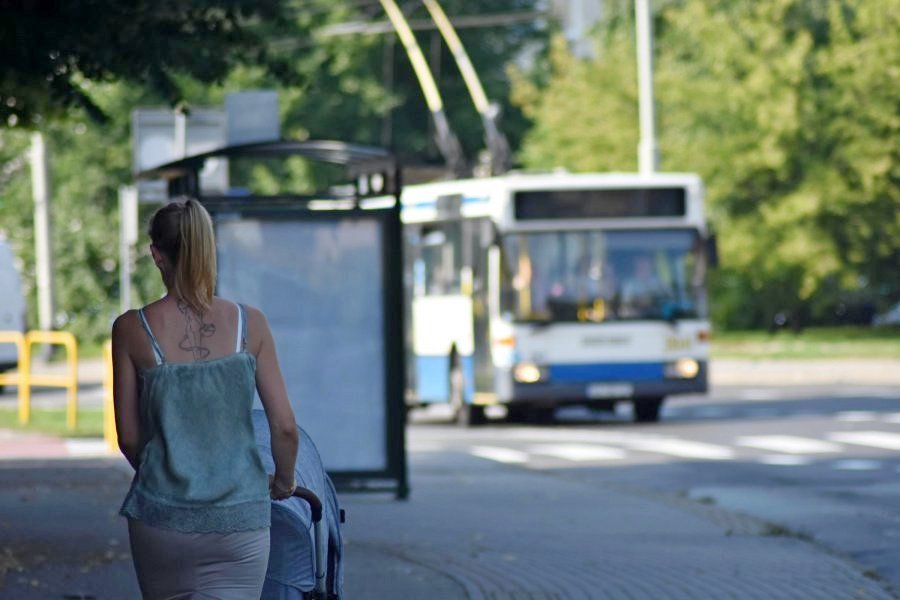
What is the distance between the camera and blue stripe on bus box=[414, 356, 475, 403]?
23.9m

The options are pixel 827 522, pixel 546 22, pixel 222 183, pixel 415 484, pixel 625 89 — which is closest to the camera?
pixel 827 522

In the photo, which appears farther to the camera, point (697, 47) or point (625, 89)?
point (697, 47)

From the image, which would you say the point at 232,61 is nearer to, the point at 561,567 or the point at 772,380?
the point at 561,567

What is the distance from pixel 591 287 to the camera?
904 inches

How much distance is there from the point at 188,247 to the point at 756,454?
14214 mm

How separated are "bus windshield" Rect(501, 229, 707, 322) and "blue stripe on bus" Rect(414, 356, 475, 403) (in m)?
1.40

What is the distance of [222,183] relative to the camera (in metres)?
19.8

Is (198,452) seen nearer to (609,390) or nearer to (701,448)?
(701,448)

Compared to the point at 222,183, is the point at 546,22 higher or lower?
higher

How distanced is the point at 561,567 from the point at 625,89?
118 ft

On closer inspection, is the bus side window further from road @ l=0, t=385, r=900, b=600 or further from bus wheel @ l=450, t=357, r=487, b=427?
road @ l=0, t=385, r=900, b=600

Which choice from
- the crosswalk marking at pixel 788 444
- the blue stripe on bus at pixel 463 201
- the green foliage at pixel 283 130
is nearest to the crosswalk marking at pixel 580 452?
the crosswalk marking at pixel 788 444

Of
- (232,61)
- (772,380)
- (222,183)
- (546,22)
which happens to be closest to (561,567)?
(232,61)

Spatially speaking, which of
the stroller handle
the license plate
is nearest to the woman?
the stroller handle
